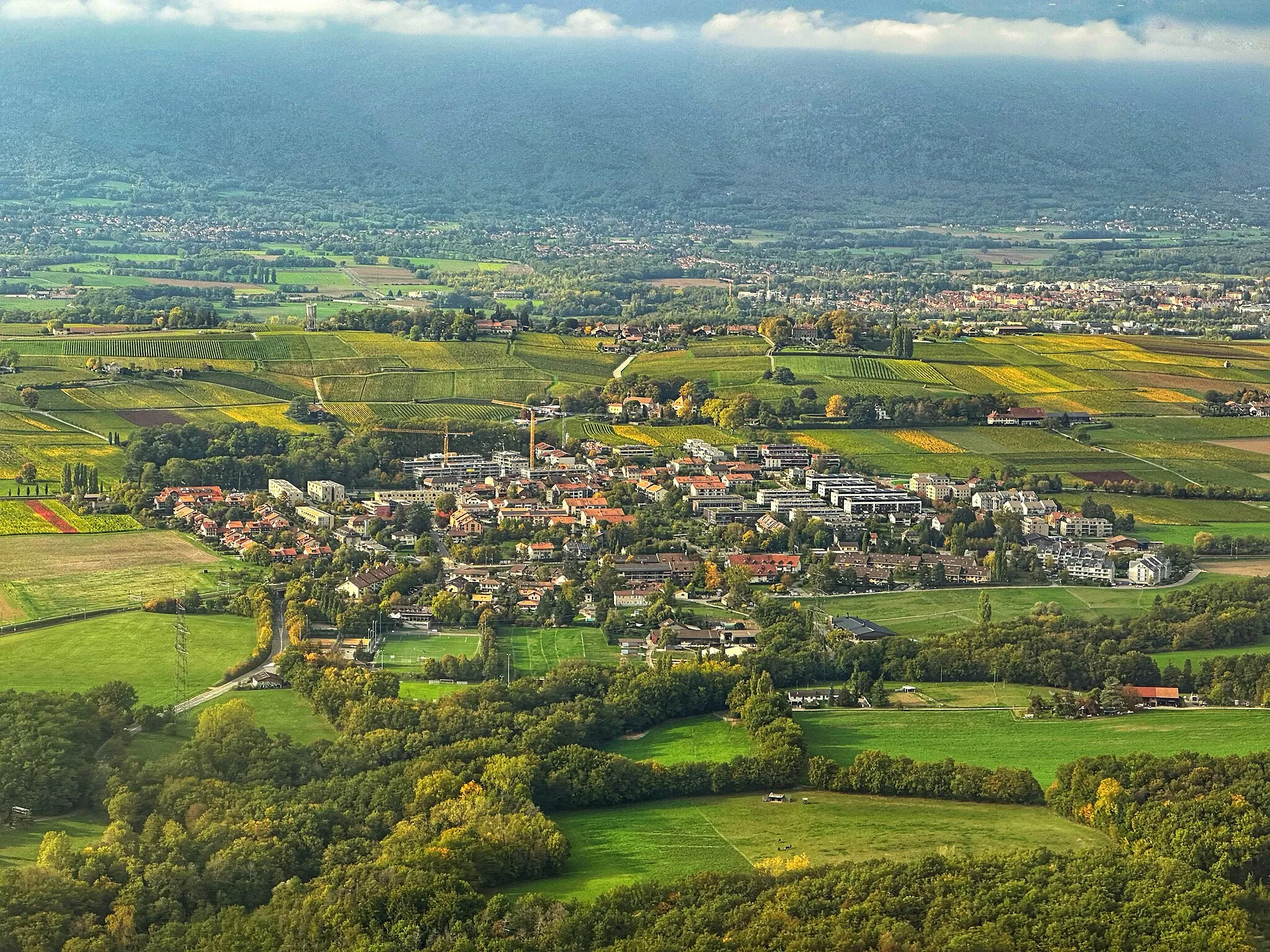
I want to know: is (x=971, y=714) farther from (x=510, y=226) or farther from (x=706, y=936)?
(x=510, y=226)

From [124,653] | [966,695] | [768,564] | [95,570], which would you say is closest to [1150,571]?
[768,564]

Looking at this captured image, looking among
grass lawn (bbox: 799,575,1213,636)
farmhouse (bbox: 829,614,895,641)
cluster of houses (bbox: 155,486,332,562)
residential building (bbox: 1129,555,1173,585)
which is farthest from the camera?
cluster of houses (bbox: 155,486,332,562)

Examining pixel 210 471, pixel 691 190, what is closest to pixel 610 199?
pixel 691 190

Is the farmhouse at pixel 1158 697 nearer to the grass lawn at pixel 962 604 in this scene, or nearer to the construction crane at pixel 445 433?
the grass lawn at pixel 962 604

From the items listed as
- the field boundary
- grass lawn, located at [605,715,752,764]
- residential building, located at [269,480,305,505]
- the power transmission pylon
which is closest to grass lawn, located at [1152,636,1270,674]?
grass lawn, located at [605,715,752,764]

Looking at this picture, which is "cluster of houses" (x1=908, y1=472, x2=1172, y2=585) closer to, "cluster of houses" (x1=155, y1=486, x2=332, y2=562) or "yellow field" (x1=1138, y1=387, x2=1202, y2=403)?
"yellow field" (x1=1138, y1=387, x2=1202, y2=403)
